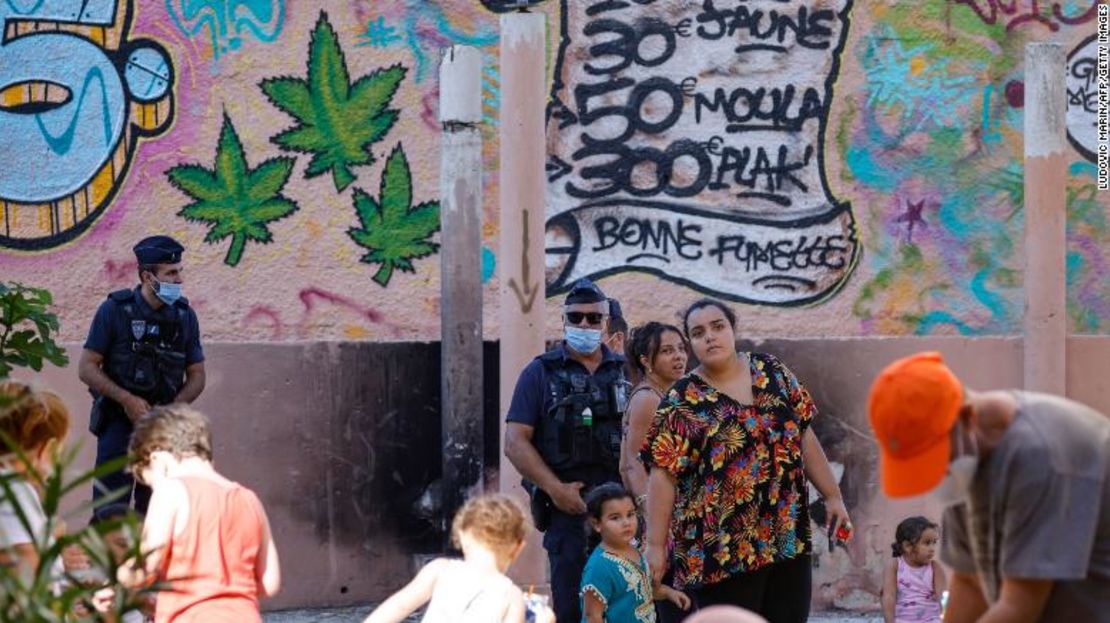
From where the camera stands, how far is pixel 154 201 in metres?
11.2

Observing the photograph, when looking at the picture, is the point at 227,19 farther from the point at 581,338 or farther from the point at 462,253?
the point at 581,338

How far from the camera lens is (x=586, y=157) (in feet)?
38.6

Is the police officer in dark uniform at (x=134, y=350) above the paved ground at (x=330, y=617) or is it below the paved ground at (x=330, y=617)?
above

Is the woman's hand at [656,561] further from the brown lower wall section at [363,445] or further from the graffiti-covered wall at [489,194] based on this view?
the brown lower wall section at [363,445]

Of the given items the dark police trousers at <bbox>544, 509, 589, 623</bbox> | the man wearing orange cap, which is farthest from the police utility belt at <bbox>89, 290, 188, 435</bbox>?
the man wearing orange cap

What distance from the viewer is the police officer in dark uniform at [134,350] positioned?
30.4 feet

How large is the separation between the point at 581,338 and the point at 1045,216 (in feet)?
12.9

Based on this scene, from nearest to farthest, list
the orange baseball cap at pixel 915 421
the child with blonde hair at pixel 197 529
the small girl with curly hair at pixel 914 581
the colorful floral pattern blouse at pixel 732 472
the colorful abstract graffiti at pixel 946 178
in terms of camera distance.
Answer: the orange baseball cap at pixel 915 421, the child with blonde hair at pixel 197 529, the colorful floral pattern blouse at pixel 732 472, the small girl with curly hair at pixel 914 581, the colorful abstract graffiti at pixel 946 178

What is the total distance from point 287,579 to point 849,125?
4.14 meters

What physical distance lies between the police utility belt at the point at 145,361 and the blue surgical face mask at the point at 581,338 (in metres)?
1.92

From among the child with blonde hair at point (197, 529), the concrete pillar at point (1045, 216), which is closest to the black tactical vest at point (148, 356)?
the child with blonde hair at point (197, 529)

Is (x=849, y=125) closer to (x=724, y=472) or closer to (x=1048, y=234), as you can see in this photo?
(x=1048, y=234)

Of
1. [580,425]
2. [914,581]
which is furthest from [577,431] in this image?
[914,581]

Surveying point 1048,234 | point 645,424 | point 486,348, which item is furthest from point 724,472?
point 1048,234
